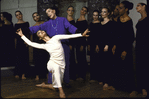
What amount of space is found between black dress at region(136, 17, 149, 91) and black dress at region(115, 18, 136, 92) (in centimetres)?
14

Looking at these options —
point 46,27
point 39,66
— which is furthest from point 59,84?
point 39,66

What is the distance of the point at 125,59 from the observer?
3041 mm

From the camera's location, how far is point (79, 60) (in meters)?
4.21

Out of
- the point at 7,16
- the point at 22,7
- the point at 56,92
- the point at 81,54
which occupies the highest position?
the point at 22,7

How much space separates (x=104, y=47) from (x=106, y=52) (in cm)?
14

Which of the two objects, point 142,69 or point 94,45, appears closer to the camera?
point 142,69

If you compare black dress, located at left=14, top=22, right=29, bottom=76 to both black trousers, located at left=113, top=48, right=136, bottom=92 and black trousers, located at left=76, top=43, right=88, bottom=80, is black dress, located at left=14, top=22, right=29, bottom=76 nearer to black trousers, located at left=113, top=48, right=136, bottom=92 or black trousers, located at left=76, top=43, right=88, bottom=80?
black trousers, located at left=76, top=43, right=88, bottom=80

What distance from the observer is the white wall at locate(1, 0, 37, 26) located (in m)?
3.94

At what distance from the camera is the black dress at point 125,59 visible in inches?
118

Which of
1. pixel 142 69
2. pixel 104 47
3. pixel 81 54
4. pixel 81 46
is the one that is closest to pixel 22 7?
pixel 81 46

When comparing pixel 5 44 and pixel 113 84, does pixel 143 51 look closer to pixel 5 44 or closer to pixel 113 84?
pixel 113 84

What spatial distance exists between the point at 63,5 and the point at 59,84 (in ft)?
13.1

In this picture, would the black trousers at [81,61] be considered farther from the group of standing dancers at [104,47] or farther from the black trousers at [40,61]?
the black trousers at [40,61]

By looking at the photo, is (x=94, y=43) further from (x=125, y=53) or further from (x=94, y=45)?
(x=125, y=53)
